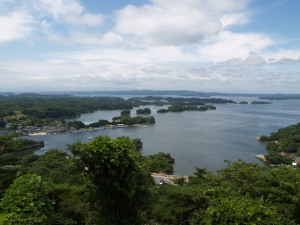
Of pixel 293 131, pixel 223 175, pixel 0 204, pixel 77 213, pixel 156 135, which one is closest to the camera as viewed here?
pixel 0 204

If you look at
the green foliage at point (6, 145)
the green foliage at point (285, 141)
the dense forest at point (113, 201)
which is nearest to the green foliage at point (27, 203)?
the dense forest at point (113, 201)

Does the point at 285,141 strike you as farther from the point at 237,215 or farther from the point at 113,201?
the point at 113,201

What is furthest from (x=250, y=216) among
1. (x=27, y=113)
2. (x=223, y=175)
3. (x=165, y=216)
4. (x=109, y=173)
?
(x=27, y=113)

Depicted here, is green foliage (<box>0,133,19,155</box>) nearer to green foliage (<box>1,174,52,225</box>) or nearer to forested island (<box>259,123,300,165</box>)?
green foliage (<box>1,174,52,225</box>)

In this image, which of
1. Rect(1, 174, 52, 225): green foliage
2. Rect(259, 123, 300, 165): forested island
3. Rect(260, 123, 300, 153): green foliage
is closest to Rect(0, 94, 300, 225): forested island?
Rect(1, 174, 52, 225): green foliage

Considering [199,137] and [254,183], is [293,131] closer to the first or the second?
[199,137]

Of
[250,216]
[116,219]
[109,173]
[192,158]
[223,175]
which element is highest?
[109,173]
